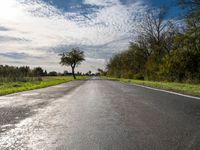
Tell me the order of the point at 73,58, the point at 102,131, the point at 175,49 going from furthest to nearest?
the point at 73,58
the point at 175,49
the point at 102,131

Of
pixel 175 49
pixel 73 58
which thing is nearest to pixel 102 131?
pixel 175 49

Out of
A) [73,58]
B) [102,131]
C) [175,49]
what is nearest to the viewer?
[102,131]

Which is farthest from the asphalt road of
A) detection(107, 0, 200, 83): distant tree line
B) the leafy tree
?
the leafy tree

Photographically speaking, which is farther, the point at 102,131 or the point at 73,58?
the point at 73,58

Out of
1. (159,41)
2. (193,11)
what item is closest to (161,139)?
(193,11)

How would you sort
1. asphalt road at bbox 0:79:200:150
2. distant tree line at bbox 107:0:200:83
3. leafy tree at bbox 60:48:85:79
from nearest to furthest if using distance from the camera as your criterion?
asphalt road at bbox 0:79:200:150 < distant tree line at bbox 107:0:200:83 < leafy tree at bbox 60:48:85:79

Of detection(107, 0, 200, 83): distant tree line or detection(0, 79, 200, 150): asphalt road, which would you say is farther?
detection(107, 0, 200, 83): distant tree line

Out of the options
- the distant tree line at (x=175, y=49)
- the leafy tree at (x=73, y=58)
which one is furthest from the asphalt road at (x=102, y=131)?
the leafy tree at (x=73, y=58)

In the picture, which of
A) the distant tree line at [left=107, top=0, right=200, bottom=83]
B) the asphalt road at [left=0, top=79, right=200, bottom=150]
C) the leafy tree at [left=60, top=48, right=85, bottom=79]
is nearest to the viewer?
the asphalt road at [left=0, top=79, right=200, bottom=150]

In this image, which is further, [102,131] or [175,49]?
[175,49]

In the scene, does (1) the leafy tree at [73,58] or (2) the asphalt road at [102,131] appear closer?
(2) the asphalt road at [102,131]

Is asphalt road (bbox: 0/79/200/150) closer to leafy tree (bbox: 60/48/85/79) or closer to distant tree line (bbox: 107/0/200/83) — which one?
distant tree line (bbox: 107/0/200/83)

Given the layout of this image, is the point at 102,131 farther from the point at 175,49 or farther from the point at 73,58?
the point at 73,58

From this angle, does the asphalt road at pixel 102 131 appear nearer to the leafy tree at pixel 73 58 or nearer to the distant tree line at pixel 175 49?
the distant tree line at pixel 175 49
